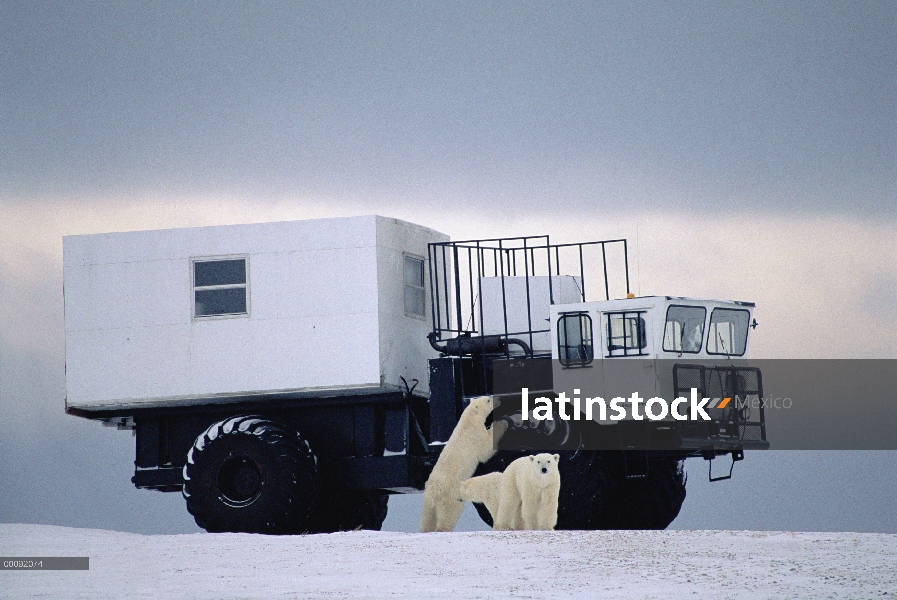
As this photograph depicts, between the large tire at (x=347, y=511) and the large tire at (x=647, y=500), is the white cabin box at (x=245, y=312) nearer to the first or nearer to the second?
the large tire at (x=347, y=511)

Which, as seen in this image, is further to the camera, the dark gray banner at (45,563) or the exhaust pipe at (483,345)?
the exhaust pipe at (483,345)

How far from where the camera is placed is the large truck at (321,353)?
1903cm

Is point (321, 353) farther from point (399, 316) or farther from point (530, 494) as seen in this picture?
point (530, 494)

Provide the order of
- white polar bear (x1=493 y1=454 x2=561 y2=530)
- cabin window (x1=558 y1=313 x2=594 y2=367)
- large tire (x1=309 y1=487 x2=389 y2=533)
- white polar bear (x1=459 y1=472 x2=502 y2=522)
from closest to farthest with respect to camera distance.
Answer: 1. white polar bear (x1=493 y1=454 x2=561 y2=530)
2. white polar bear (x1=459 y1=472 x2=502 y2=522)
3. cabin window (x1=558 y1=313 x2=594 y2=367)
4. large tire (x1=309 y1=487 x2=389 y2=533)

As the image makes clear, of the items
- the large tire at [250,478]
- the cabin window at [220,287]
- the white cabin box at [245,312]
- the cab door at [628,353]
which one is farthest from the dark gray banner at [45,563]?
the cab door at [628,353]

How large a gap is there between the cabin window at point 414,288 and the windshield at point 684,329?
12.8ft

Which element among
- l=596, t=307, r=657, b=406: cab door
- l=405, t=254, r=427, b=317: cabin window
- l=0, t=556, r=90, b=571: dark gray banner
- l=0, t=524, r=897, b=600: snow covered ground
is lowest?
l=0, t=524, r=897, b=600: snow covered ground

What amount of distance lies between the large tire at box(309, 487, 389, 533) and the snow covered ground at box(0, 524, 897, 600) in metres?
3.00

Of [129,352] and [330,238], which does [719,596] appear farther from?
[129,352]

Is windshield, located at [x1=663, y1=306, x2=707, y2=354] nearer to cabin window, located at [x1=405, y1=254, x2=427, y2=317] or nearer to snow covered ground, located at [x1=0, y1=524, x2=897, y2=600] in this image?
snow covered ground, located at [x1=0, y1=524, x2=897, y2=600]

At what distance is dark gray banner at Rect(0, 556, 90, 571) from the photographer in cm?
1509

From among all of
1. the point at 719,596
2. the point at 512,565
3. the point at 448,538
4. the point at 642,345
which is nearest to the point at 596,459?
the point at 642,345

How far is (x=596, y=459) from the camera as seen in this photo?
60.4 feet

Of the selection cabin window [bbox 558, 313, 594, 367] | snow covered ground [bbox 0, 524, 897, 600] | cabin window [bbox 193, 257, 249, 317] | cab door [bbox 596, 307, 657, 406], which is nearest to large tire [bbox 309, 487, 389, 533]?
cabin window [bbox 193, 257, 249, 317]
